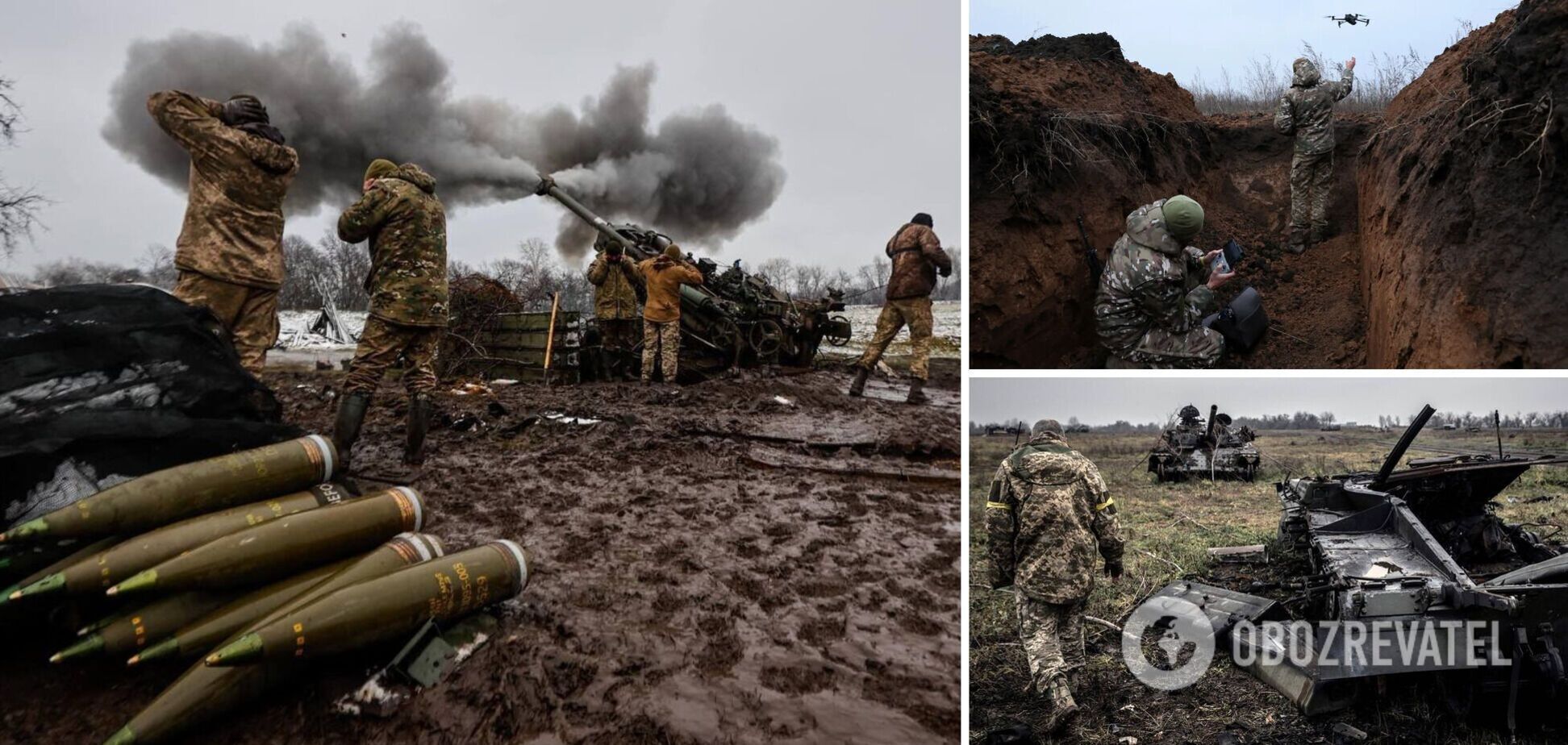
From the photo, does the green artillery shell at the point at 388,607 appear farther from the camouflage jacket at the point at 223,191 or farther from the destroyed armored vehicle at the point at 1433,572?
the destroyed armored vehicle at the point at 1433,572

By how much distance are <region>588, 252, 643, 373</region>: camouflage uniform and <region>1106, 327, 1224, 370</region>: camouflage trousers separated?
300 inches

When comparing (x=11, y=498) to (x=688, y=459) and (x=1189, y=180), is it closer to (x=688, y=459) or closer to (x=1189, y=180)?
(x=688, y=459)

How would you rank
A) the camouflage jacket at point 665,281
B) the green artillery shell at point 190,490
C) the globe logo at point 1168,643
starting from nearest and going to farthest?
the green artillery shell at point 190,490
the globe logo at point 1168,643
the camouflage jacket at point 665,281

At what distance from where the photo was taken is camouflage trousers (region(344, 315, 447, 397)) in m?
5.04

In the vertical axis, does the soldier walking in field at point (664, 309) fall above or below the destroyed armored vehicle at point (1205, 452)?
above

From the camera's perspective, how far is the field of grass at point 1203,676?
3570 mm

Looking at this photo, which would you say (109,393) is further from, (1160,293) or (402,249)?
(1160,293)

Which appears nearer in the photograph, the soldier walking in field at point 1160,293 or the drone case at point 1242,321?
the soldier walking in field at point 1160,293

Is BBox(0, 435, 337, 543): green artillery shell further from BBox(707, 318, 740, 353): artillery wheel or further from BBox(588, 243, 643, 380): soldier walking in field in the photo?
BBox(707, 318, 740, 353): artillery wheel

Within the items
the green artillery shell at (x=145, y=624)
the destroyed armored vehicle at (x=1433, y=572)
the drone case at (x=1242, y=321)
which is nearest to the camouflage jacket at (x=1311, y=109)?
the drone case at (x=1242, y=321)

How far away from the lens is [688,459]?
6066mm

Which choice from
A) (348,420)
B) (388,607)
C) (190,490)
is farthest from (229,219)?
(388,607)

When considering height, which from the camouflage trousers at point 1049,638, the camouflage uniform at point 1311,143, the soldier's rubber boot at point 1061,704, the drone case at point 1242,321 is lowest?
the soldier's rubber boot at point 1061,704

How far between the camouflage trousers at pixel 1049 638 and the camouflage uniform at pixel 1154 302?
1.85 m
